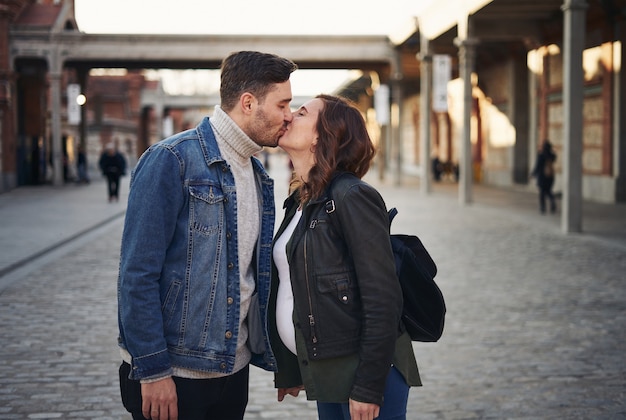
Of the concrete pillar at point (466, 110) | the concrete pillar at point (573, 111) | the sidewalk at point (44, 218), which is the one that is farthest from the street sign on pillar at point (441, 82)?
the concrete pillar at point (573, 111)

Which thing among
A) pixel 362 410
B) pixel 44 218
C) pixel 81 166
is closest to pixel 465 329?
pixel 362 410

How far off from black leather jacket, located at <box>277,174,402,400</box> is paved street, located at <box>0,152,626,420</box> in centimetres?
252

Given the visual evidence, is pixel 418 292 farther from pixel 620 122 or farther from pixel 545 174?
pixel 620 122

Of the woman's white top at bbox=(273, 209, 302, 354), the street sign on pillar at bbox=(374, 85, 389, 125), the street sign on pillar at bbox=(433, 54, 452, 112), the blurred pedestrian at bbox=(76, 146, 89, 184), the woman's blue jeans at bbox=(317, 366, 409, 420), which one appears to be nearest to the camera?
the woman's blue jeans at bbox=(317, 366, 409, 420)

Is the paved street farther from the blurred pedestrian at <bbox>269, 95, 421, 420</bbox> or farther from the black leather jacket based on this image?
the black leather jacket

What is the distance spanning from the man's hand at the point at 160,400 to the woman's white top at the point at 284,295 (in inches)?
17.1

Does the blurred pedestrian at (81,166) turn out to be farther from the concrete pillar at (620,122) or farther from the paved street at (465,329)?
the concrete pillar at (620,122)

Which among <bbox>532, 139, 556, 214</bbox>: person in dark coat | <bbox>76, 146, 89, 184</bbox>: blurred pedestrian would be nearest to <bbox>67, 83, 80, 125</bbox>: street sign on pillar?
<bbox>76, 146, 89, 184</bbox>: blurred pedestrian

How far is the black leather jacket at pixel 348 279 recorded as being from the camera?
9.06ft

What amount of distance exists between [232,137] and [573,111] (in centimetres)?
1355

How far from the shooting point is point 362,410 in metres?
2.78

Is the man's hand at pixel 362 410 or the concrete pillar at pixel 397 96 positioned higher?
the concrete pillar at pixel 397 96

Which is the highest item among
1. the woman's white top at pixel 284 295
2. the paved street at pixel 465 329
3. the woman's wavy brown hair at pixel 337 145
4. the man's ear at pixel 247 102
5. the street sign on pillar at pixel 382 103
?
the street sign on pillar at pixel 382 103

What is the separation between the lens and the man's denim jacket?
275 centimetres
